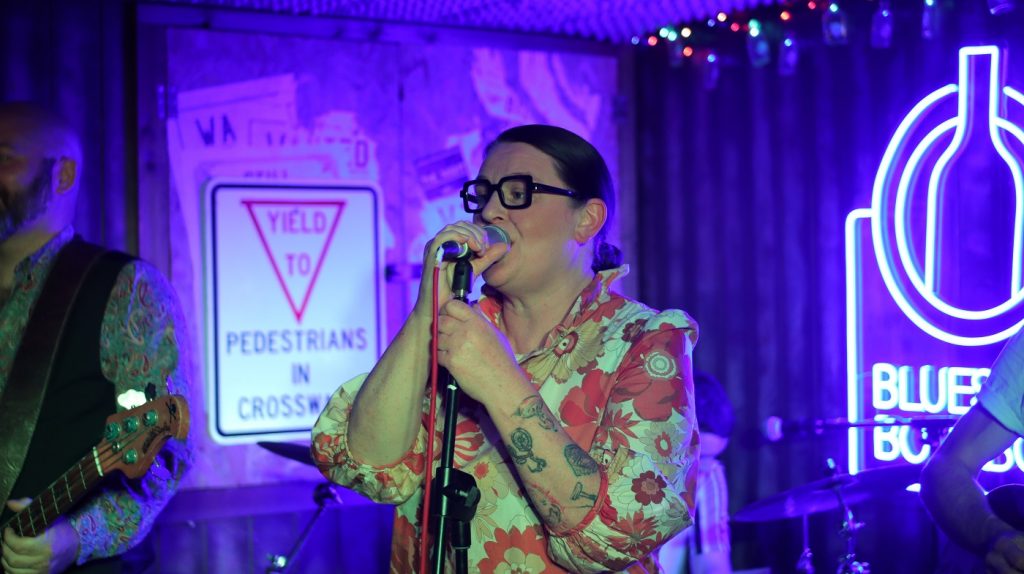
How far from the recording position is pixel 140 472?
89.3 inches

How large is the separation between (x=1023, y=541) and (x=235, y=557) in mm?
2983

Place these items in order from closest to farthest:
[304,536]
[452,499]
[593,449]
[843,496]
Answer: [452,499]
[593,449]
[843,496]
[304,536]

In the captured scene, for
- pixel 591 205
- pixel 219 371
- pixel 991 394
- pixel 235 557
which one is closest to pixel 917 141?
pixel 991 394

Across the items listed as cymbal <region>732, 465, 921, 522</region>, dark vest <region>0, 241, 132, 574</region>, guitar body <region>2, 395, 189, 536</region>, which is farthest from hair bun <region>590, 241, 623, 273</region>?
cymbal <region>732, 465, 921, 522</region>

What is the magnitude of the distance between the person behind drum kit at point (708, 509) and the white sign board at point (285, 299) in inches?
57.1

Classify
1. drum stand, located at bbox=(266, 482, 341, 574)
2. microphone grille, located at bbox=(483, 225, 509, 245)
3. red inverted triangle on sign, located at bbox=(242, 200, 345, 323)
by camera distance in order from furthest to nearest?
1. red inverted triangle on sign, located at bbox=(242, 200, 345, 323)
2. drum stand, located at bbox=(266, 482, 341, 574)
3. microphone grille, located at bbox=(483, 225, 509, 245)

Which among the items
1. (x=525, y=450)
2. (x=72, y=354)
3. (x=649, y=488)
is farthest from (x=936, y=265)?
(x=72, y=354)

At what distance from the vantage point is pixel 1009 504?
2.48 metres

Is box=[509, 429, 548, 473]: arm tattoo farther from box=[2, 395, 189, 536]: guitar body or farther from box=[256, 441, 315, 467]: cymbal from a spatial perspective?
box=[256, 441, 315, 467]: cymbal

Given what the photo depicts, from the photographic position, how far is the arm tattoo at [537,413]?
166 cm

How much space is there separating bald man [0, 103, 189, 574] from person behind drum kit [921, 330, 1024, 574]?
193 centimetres

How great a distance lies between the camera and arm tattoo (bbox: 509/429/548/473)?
5.40ft

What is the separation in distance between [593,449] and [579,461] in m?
0.10

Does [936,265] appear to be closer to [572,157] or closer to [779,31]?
[779,31]
